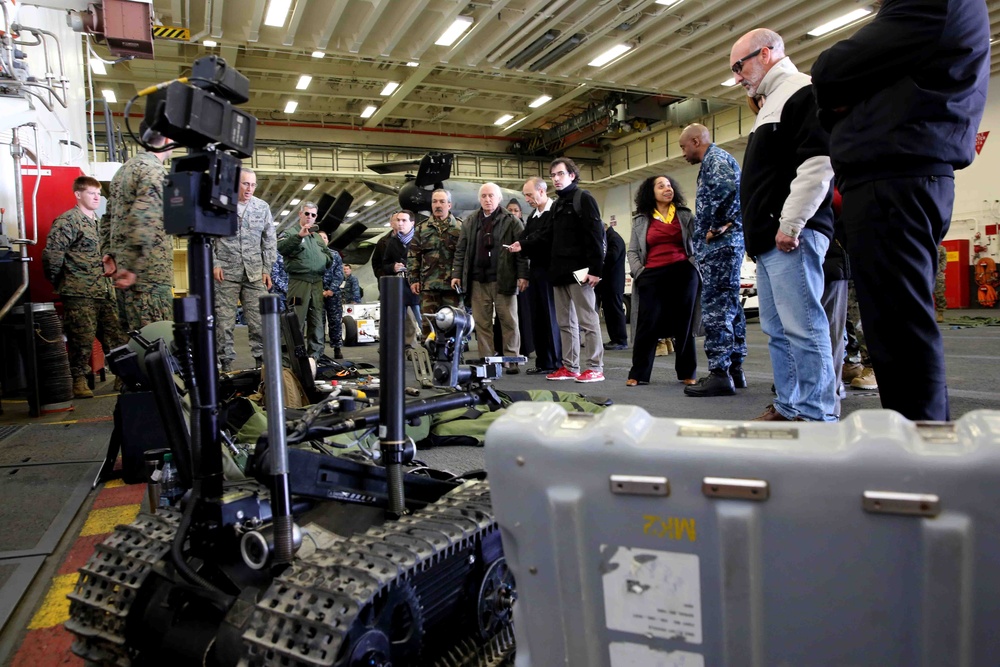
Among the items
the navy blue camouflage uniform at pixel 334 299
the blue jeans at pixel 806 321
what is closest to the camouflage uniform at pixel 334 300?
the navy blue camouflage uniform at pixel 334 299

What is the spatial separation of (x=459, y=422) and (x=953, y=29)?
247cm

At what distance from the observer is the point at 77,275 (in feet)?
17.8

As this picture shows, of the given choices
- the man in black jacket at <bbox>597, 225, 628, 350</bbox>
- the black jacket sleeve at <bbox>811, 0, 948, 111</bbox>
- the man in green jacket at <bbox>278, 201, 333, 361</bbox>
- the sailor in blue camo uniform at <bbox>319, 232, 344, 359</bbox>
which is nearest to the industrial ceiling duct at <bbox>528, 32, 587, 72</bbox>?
the man in black jacket at <bbox>597, 225, 628, 350</bbox>

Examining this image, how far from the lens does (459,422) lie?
3352 millimetres

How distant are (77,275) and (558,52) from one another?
27.1 ft

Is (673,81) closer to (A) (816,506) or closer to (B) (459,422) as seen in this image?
(B) (459,422)

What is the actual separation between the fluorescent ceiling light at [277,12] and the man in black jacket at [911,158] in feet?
29.8

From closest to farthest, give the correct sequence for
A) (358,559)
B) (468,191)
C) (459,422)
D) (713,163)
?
(358,559) < (459,422) < (713,163) < (468,191)

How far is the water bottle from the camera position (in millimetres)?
1807

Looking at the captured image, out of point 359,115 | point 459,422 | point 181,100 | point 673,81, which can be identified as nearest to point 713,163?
point 459,422

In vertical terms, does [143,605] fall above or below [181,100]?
below

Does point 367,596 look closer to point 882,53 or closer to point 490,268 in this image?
point 882,53

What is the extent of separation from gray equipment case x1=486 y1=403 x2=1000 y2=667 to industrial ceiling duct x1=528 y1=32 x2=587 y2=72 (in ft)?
35.8

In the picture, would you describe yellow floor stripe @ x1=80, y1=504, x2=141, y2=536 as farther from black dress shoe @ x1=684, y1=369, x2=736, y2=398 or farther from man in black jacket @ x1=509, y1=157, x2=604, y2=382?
man in black jacket @ x1=509, y1=157, x2=604, y2=382
